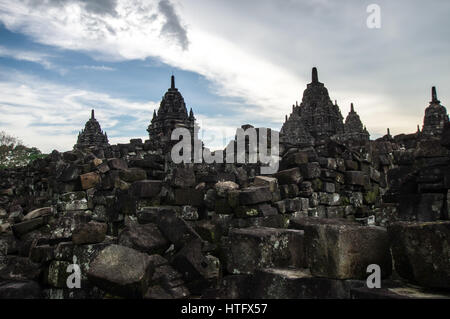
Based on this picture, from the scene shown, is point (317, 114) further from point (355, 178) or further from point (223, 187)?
point (223, 187)

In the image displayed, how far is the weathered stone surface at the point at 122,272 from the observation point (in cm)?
312

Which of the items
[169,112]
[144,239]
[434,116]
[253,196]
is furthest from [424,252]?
[434,116]

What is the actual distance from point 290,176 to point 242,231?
135 inches

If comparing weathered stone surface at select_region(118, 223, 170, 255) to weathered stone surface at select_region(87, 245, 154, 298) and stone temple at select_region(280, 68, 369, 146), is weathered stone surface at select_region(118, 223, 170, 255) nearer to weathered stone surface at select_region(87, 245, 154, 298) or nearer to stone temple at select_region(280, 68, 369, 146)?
weathered stone surface at select_region(87, 245, 154, 298)

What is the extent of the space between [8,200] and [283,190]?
13698 mm

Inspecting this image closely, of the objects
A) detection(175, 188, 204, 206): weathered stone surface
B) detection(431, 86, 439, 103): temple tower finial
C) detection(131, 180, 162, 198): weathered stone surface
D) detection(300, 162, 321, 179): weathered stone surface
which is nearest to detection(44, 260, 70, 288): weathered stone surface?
detection(131, 180, 162, 198): weathered stone surface

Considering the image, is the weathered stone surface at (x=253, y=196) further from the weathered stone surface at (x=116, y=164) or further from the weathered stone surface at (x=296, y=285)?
the weathered stone surface at (x=116, y=164)

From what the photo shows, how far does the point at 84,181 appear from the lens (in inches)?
259

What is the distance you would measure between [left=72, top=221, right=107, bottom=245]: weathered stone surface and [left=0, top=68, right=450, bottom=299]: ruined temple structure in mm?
14

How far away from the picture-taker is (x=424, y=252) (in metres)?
2.24

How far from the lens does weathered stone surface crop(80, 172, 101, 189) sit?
21.6 feet

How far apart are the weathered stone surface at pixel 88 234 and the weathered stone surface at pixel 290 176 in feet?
12.5
